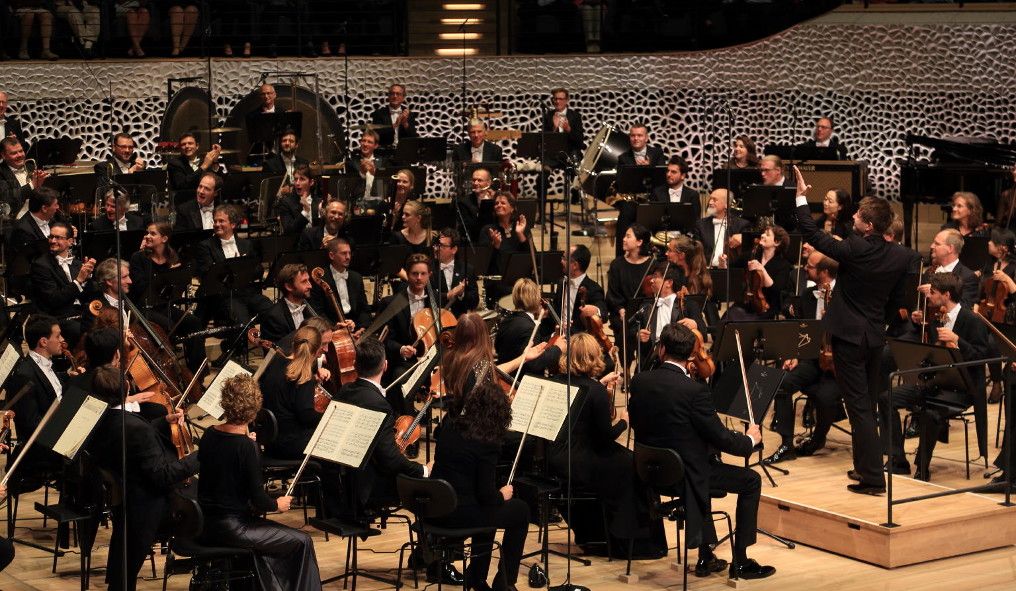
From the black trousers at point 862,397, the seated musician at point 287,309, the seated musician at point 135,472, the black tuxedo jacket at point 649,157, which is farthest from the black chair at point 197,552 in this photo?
the black tuxedo jacket at point 649,157

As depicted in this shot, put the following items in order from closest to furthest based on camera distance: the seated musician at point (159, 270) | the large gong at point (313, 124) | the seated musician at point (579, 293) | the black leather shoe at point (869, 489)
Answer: the black leather shoe at point (869, 489) → the seated musician at point (579, 293) → the seated musician at point (159, 270) → the large gong at point (313, 124)

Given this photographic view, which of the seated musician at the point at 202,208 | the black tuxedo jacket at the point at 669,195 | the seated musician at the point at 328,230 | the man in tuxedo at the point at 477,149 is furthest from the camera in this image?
the man in tuxedo at the point at 477,149

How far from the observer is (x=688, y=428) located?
278 inches

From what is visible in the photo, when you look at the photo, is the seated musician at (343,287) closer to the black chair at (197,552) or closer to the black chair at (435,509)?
the black chair at (435,509)

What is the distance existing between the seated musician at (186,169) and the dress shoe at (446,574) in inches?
249

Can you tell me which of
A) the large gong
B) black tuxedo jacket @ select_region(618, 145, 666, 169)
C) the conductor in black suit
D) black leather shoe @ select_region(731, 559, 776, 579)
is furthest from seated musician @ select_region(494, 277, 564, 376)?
the large gong

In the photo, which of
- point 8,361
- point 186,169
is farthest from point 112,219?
point 8,361

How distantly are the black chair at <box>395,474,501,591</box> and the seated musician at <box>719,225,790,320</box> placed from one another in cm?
400

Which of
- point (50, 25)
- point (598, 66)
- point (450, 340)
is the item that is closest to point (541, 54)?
point (598, 66)

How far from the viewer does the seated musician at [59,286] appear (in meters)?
10.0

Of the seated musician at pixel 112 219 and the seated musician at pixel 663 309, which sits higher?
the seated musician at pixel 112 219

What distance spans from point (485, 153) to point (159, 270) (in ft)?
16.3

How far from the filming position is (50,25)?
53.9 feet

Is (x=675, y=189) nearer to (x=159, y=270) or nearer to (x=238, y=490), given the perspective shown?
(x=159, y=270)
